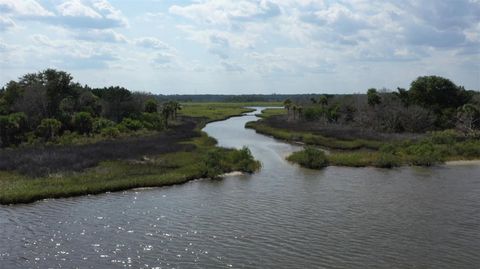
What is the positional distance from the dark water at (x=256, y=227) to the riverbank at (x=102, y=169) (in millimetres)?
1605

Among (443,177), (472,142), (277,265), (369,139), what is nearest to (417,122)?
(369,139)

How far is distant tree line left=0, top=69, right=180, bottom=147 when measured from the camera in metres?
67.1

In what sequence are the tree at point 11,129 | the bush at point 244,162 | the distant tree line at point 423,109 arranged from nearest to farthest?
the bush at point 244,162 → the tree at point 11,129 → the distant tree line at point 423,109

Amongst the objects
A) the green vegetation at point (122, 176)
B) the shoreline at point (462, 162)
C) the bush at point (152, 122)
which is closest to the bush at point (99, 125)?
the bush at point (152, 122)

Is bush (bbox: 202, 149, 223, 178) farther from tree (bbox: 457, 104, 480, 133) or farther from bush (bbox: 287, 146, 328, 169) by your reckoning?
tree (bbox: 457, 104, 480, 133)

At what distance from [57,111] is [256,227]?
60.4 m

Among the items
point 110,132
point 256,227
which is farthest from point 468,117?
point 256,227

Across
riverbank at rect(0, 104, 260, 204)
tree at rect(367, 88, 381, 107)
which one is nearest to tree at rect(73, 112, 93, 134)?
riverbank at rect(0, 104, 260, 204)

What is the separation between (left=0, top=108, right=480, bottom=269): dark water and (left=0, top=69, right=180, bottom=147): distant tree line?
36619 mm

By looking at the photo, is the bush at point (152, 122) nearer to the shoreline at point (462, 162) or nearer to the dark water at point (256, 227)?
the dark water at point (256, 227)

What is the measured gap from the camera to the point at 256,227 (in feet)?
85.3

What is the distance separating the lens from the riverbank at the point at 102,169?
3509cm

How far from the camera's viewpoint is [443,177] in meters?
42.1

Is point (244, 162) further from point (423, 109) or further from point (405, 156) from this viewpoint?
point (423, 109)
